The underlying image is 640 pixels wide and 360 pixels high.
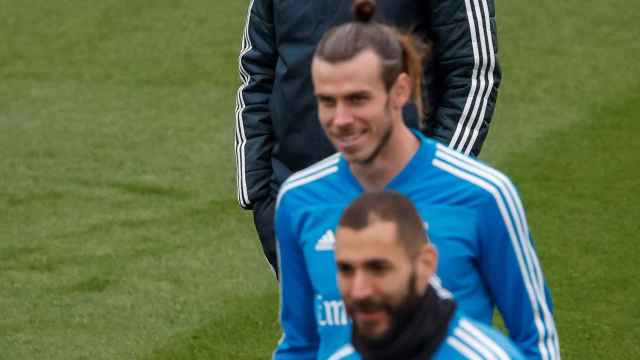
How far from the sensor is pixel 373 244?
384 centimetres

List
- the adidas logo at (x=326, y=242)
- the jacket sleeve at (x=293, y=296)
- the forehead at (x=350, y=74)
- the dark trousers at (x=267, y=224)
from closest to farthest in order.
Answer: the forehead at (x=350, y=74), the adidas logo at (x=326, y=242), the jacket sleeve at (x=293, y=296), the dark trousers at (x=267, y=224)

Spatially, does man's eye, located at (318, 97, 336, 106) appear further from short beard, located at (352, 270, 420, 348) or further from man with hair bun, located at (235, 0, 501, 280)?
man with hair bun, located at (235, 0, 501, 280)

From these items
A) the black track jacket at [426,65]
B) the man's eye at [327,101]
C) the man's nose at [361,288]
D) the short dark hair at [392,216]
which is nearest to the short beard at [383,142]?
the man's eye at [327,101]

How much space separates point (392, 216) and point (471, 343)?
14.9 inches

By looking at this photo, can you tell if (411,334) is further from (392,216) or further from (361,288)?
(392,216)

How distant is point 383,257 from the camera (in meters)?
3.82

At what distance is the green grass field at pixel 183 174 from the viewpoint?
9117mm

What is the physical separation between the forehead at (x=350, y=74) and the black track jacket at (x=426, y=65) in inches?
44.8

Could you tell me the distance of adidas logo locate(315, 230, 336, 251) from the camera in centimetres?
441

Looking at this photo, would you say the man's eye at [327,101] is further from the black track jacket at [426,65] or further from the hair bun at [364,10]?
the black track jacket at [426,65]

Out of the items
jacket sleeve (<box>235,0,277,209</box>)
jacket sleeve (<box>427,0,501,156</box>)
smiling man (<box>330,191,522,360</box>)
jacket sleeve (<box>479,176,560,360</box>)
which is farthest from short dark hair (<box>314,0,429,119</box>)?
jacket sleeve (<box>235,0,277,209</box>)

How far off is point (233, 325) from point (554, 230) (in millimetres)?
2524

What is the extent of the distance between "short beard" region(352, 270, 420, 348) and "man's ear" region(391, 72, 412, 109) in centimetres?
71

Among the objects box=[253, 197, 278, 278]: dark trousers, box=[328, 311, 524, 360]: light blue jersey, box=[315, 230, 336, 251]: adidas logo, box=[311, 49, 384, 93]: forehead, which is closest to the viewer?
box=[328, 311, 524, 360]: light blue jersey
